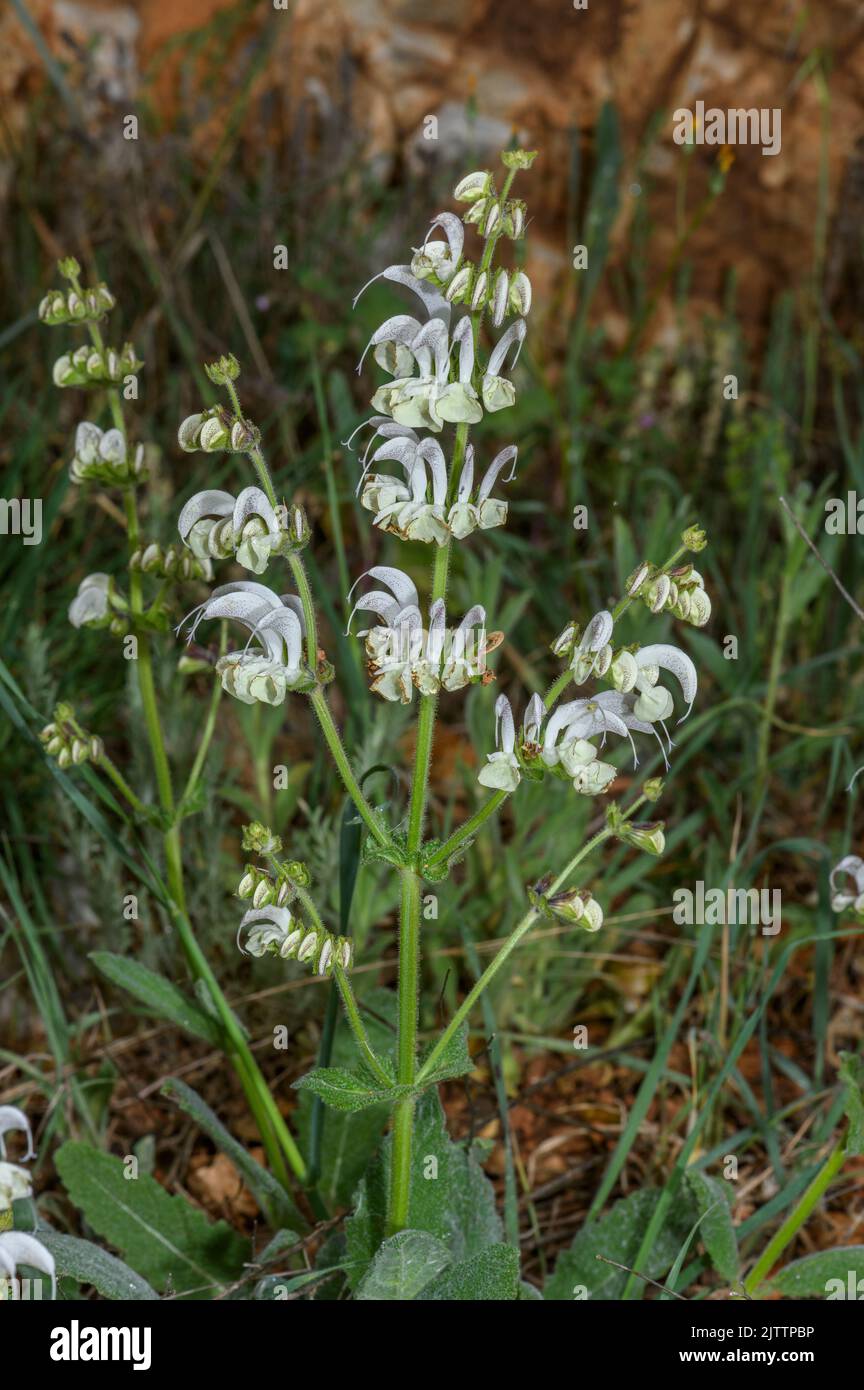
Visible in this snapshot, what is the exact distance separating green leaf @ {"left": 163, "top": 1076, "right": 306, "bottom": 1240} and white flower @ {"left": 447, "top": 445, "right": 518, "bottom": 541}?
2.51 ft

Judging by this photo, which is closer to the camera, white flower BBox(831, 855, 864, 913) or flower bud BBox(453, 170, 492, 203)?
flower bud BBox(453, 170, 492, 203)

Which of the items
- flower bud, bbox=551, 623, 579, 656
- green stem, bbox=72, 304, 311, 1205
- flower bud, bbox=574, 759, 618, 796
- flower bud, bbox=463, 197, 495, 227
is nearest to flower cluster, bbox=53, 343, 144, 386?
green stem, bbox=72, 304, 311, 1205

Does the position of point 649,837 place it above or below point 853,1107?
above

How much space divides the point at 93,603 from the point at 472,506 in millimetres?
650

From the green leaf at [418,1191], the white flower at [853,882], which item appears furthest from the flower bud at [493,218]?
the green leaf at [418,1191]

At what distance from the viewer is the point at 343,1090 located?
54.6 inches

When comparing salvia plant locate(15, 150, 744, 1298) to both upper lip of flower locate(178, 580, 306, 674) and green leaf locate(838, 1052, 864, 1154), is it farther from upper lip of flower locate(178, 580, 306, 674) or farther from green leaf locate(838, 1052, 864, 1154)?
green leaf locate(838, 1052, 864, 1154)

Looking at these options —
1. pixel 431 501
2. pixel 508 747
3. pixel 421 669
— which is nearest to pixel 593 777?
pixel 508 747

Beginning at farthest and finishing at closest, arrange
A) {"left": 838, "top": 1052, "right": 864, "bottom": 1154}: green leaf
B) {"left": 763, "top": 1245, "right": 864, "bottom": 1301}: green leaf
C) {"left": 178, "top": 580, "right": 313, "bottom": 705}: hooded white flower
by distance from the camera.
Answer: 1. {"left": 763, "top": 1245, "right": 864, "bottom": 1301}: green leaf
2. {"left": 838, "top": 1052, "right": 864, "bottom": 1154}: green leaf
3. {"left": 178, "top": 580, "right": 313, "bottom": 705}: hooded white flower

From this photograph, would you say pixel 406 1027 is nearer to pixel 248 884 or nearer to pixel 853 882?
pixel 248 884

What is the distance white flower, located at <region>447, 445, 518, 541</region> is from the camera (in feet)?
4.35

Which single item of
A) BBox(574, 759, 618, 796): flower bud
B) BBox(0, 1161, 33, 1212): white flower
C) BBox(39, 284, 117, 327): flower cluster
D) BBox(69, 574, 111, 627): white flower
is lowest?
BBox(0, 1161, 33, 1212): white flower

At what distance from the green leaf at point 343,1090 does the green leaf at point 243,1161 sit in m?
0.32
